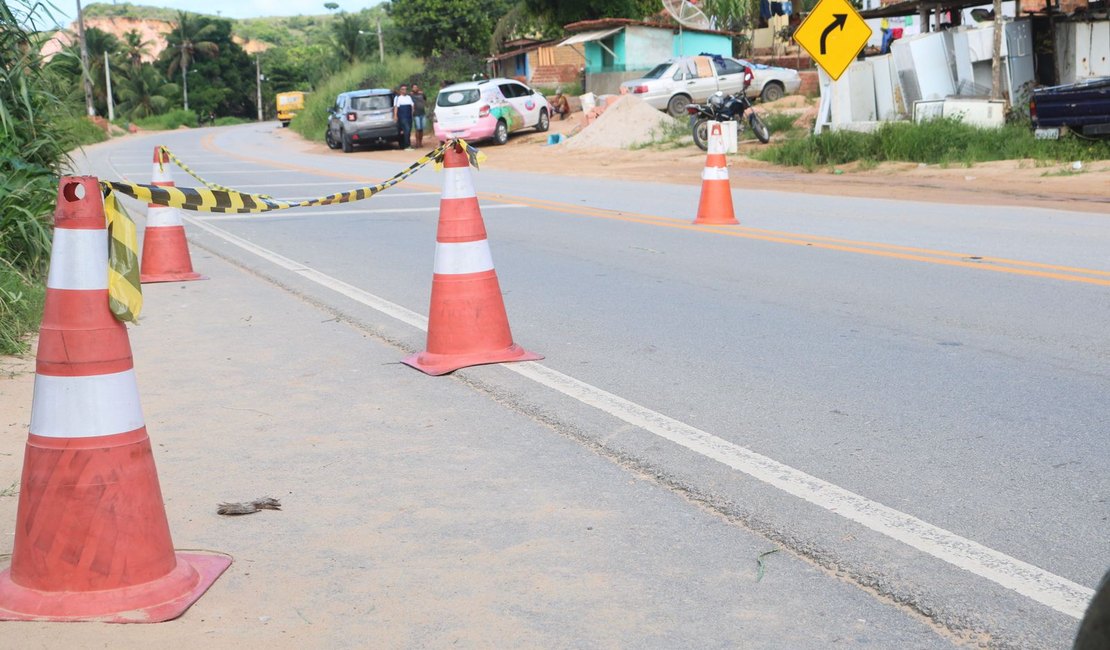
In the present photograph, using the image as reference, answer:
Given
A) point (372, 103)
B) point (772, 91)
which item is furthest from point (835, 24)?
point (372, 103)

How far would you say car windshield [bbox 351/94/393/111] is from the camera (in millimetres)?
39562

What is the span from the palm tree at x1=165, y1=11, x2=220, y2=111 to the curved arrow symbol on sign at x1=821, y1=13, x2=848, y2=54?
9499cm

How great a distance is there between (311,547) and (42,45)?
243 inches

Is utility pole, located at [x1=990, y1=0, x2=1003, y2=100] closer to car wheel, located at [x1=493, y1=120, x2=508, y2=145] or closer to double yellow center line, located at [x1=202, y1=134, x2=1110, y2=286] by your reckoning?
double yellow center line, located at [x1=202, y1=134, x2=1110, y2=286]

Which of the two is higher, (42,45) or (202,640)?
(42,45)

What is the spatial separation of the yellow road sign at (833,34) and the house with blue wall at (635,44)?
2511cm

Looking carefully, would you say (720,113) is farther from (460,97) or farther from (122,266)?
(122,266)

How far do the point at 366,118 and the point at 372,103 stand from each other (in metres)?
0.72

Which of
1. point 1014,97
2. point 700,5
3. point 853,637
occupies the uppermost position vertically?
point 700,5

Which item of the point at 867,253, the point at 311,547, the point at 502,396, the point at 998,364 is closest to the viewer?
the point at 311,547

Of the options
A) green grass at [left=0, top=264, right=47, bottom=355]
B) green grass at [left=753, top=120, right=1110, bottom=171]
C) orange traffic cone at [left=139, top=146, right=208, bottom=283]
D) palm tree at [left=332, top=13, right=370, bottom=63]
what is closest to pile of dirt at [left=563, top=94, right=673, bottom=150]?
green grass at [left=753, top=120, right=1110, bottom=171]

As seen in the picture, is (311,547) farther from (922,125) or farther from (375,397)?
(922,125)

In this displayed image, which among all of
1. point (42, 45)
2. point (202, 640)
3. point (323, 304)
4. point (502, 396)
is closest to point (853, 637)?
point (202, 640)

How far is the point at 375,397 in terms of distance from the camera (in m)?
6.01
